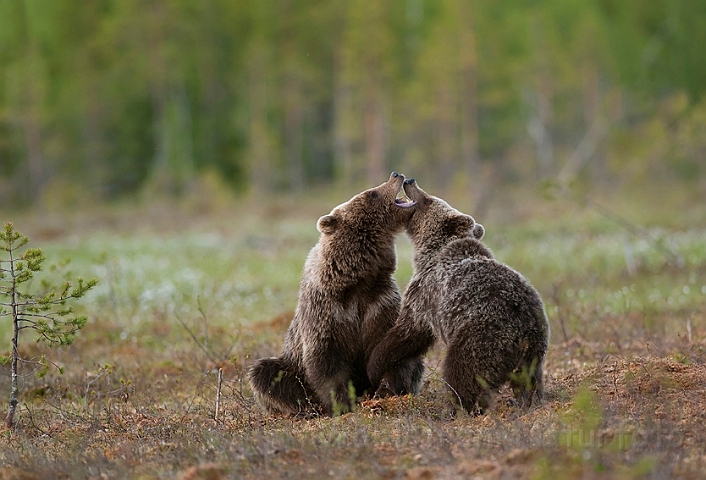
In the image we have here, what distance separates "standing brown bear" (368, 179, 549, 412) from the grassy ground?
9.8 inches

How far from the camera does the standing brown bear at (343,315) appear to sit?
681 cm

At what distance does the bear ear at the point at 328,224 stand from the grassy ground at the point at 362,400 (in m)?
1.46

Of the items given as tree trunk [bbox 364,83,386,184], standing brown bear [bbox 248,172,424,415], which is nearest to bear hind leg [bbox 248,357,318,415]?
standing brown bear [bbox 248,172,424,415]

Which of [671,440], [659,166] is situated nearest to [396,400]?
[671,440]

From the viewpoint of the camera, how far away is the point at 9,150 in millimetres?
52219

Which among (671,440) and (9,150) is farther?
(9,150)

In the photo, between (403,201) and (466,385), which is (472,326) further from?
(403,201)

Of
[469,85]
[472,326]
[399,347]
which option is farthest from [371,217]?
[469,85]

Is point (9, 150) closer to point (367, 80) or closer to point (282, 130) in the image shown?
point (282, 130)

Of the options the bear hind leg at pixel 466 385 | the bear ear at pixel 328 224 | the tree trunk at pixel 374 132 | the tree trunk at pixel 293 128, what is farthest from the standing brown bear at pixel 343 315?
the tree trunk at pixel 293 128

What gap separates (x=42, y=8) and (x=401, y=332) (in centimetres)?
5315

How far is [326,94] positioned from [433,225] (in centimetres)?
4645

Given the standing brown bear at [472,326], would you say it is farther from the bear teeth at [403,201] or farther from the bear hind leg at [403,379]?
the bear teeth at [403,201]

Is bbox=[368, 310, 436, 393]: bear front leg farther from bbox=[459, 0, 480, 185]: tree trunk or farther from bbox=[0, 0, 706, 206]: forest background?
bbox=[459, 0, 480, 185]: tree trunk
